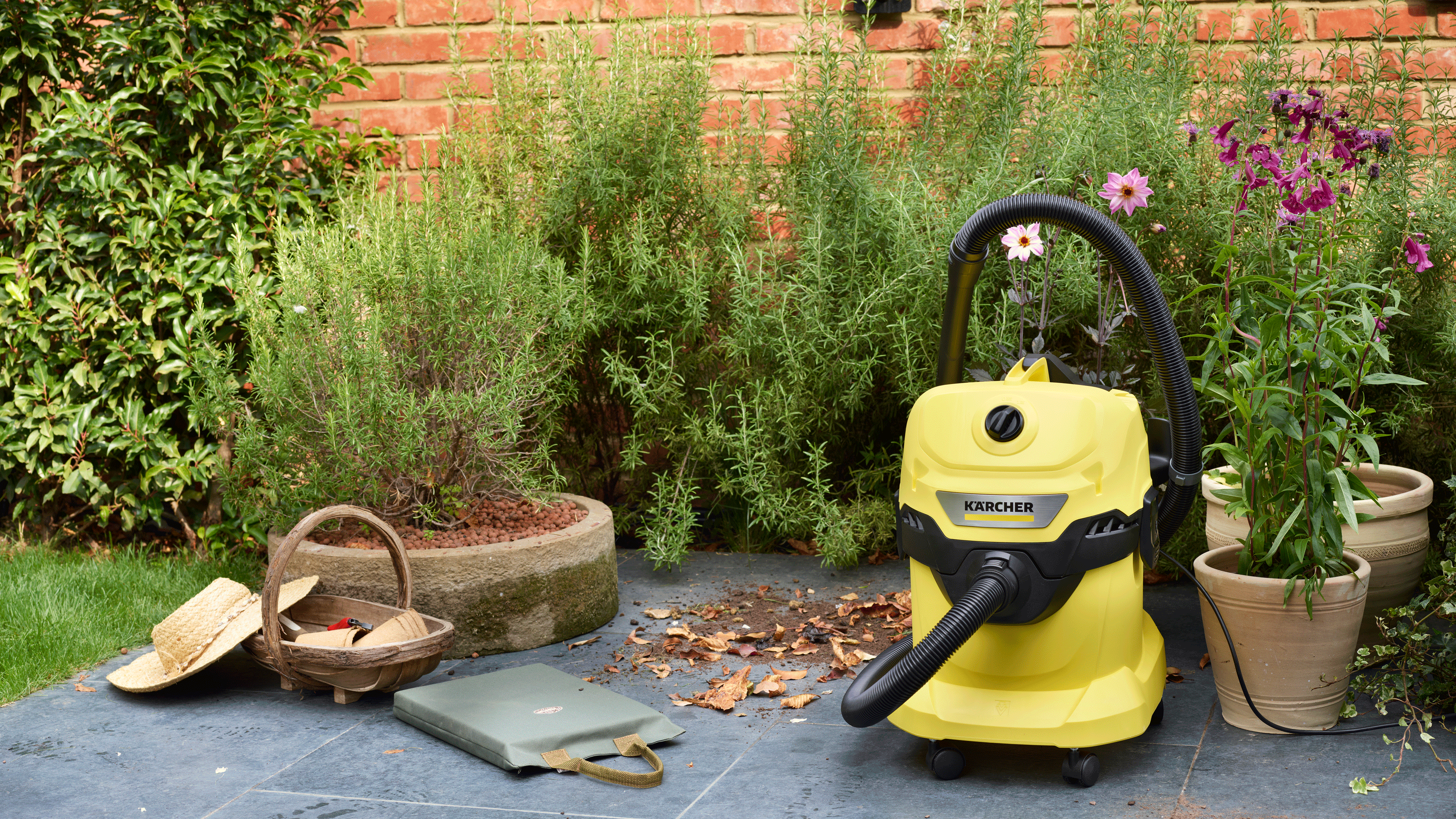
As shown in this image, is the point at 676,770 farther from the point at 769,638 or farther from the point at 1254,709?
the point at 1254,709

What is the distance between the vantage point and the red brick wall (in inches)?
160

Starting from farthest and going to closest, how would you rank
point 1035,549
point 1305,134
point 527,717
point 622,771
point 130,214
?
point 130,214, point 527,717, point 1305,134, point 622,771, point 1035,549

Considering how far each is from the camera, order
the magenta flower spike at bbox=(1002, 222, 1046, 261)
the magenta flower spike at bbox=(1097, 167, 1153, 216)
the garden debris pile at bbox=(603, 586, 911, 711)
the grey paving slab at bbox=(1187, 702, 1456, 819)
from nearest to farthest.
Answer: the grey paving slab at bbox=(1187, 702, 1456, 819)
the magenta flower spike at bbox=(1097, 167, 1153, 216)
the garden debris pile at bbox=(603, 586, 911, 711)
the magenta flower spike at bbox=(1002, 222, 1046, 261)

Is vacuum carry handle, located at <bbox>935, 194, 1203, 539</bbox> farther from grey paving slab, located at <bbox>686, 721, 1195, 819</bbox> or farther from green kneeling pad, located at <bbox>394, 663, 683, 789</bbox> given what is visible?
green kneeling pad, located at <bbox>394, 663, 683, 789</bbox>

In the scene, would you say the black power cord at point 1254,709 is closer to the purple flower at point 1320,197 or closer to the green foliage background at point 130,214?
the purple flower at point 1320,197

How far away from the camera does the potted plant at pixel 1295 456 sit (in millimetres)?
2516

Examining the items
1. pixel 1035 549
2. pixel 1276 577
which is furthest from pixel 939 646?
pixel 1276 577

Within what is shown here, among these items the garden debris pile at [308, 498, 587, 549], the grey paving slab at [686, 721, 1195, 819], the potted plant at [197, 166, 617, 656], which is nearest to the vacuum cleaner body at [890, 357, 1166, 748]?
the grey paving slab at [686, 721, 1195, 819]

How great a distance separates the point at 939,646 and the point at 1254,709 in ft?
3.14

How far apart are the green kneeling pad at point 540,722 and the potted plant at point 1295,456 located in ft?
4.37

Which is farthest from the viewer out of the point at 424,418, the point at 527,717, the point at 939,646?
the point at 424,418

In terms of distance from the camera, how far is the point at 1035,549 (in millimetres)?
2250

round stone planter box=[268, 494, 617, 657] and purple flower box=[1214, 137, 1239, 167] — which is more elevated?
purple flower box=[1214, 137, 1239, 167]

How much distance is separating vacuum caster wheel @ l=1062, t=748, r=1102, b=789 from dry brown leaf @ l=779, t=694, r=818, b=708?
28.7 inches
